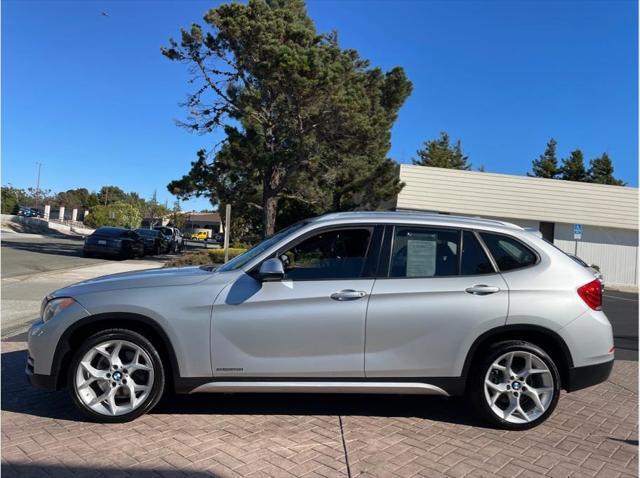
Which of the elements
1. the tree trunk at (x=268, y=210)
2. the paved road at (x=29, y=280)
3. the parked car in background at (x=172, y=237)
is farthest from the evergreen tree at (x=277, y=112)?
the parked car in background at (x=172, y=237)

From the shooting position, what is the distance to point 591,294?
4.48m

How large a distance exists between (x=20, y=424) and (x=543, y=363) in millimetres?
4195

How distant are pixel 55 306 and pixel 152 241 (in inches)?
1063

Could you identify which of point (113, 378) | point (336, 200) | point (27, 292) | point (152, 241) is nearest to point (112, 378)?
point (113, 378)

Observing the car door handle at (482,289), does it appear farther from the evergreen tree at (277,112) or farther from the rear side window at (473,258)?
the evergreen tree at (277,112)

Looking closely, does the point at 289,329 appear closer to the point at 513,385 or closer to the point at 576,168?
the point at 513,385

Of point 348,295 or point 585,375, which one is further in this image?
point 585,375

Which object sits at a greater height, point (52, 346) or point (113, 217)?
point (113, 217)

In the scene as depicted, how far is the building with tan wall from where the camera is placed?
85.8ft

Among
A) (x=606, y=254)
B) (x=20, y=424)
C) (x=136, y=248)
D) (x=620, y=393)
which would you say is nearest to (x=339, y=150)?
(x=136, y=248)

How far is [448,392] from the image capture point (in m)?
4.41

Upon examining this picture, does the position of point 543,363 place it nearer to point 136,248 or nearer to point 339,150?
point 339,150

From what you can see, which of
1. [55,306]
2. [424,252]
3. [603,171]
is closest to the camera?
[55,306]

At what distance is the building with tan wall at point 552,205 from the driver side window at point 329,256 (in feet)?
71.0
